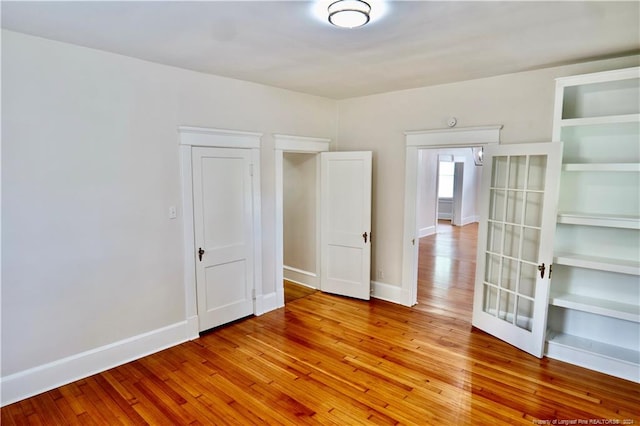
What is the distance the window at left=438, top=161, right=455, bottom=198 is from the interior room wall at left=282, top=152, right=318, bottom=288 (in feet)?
27.2

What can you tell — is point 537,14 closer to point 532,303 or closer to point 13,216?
point 532,303

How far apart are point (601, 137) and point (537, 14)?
1644mm

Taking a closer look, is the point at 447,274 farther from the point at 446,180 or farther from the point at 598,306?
the point at 446,180

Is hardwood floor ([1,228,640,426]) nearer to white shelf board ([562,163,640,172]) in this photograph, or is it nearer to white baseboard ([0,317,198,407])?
white baseboard ([0,317,198,407])

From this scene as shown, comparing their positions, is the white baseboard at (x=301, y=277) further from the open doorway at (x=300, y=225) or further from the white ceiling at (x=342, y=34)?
the white ceiling at (x=342, y=34)

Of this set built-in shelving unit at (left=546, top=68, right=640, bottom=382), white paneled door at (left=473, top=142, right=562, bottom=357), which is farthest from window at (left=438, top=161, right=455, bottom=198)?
built-in shelving unit at (left=546, top=68, right=640, bottom=382)

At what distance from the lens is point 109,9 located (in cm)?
228

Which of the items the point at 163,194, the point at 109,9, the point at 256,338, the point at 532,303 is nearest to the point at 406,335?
the point at 532,303

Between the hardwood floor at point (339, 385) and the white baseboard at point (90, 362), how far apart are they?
0.08 meters

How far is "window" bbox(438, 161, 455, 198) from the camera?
41.9 ft

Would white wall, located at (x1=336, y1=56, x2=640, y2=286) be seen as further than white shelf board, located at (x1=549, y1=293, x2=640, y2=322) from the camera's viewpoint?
Yes

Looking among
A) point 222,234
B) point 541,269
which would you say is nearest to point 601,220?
point 541,269

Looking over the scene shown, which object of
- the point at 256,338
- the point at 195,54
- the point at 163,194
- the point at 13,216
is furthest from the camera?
the point at 256,338

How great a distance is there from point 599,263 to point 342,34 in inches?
115
